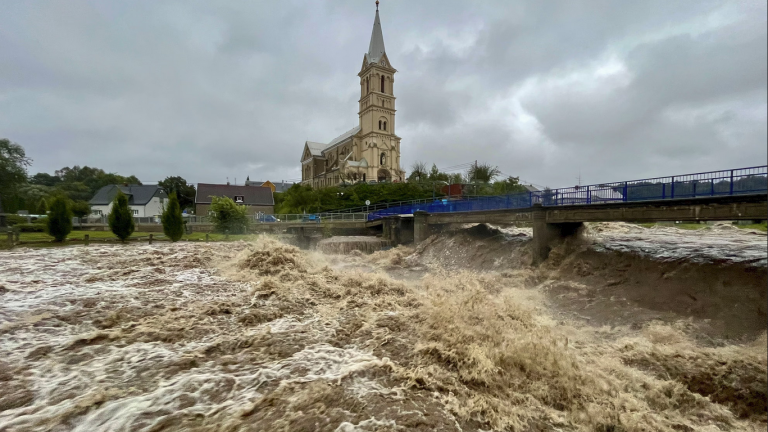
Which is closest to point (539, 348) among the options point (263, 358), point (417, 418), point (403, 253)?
point (417, 418)

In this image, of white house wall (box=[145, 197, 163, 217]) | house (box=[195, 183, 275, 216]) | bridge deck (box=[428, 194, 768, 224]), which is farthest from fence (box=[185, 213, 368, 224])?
white house wall (box=[145, 197, 163, 217])

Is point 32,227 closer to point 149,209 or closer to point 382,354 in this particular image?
point 149,209

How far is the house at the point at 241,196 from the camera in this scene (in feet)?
186

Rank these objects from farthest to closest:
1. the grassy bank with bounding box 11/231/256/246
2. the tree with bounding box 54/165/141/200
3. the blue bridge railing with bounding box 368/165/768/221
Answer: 1. the tree with bounding box 54/165/141/200
2. the grassy bank with bounding box 11/231/256/246
3. the blue bridge railing with bounding box 368/165/768/221

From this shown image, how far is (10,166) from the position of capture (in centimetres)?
3069

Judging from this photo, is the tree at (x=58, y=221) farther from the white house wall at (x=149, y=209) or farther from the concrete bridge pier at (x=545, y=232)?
the concrete bridge pier at (x=545, y=232)

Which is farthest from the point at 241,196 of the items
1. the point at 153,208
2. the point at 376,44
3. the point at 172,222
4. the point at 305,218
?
the point at 376,44

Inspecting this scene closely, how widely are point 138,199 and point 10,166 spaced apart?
79.6 feet

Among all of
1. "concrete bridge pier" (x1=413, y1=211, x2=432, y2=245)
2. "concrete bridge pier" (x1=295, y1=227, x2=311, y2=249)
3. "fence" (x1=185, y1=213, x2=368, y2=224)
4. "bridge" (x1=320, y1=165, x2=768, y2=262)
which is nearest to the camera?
"bridge" (x1=320, y1=165, x2=768, y2=262)

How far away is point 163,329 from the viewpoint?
7.07m

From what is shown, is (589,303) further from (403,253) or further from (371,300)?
(403,253)

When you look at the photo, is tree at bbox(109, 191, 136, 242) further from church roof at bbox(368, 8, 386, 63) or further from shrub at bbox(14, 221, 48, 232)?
church roof at bbox(368, 8, 386, 63)

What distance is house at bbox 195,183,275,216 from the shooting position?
56.8m

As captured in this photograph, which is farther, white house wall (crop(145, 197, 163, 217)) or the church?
the church
